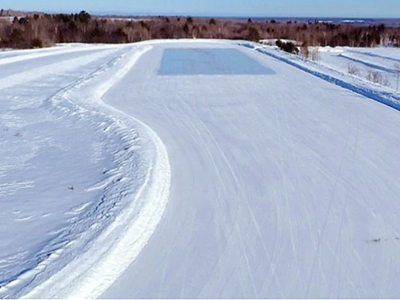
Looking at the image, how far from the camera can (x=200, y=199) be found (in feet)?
18.7

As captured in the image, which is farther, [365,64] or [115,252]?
[365,64]

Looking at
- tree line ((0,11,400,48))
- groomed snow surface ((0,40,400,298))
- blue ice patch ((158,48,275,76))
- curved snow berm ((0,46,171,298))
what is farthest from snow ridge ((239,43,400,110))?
tree line ((0,11,400,48))

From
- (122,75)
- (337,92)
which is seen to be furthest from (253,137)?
(122,75)

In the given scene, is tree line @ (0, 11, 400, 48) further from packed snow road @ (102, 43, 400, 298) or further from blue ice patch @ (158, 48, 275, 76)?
packed snow road @ (102, 43, 400, 298)

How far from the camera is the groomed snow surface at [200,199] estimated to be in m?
4.06

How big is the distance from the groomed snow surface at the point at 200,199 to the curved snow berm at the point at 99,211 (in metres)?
0.02

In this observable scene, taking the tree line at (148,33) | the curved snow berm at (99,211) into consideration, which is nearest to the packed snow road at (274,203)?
the curved snow berm at (99,211)

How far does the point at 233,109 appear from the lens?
35.1ft

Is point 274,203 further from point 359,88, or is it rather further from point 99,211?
point 359,88

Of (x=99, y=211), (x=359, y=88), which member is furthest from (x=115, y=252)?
(x=359, y=88)

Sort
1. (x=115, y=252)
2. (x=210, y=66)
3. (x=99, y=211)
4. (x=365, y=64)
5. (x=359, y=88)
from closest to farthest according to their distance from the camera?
(x=115, y=252)
(x=99, y=211)
(x=359, y=88)
(x=210, y=66)
(x=365, y=64)

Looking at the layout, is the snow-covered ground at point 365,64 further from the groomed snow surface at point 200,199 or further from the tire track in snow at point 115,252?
the tire track in snow at point 115,252

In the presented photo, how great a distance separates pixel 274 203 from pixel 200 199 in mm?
817

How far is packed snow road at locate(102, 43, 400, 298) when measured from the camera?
13.3ft
